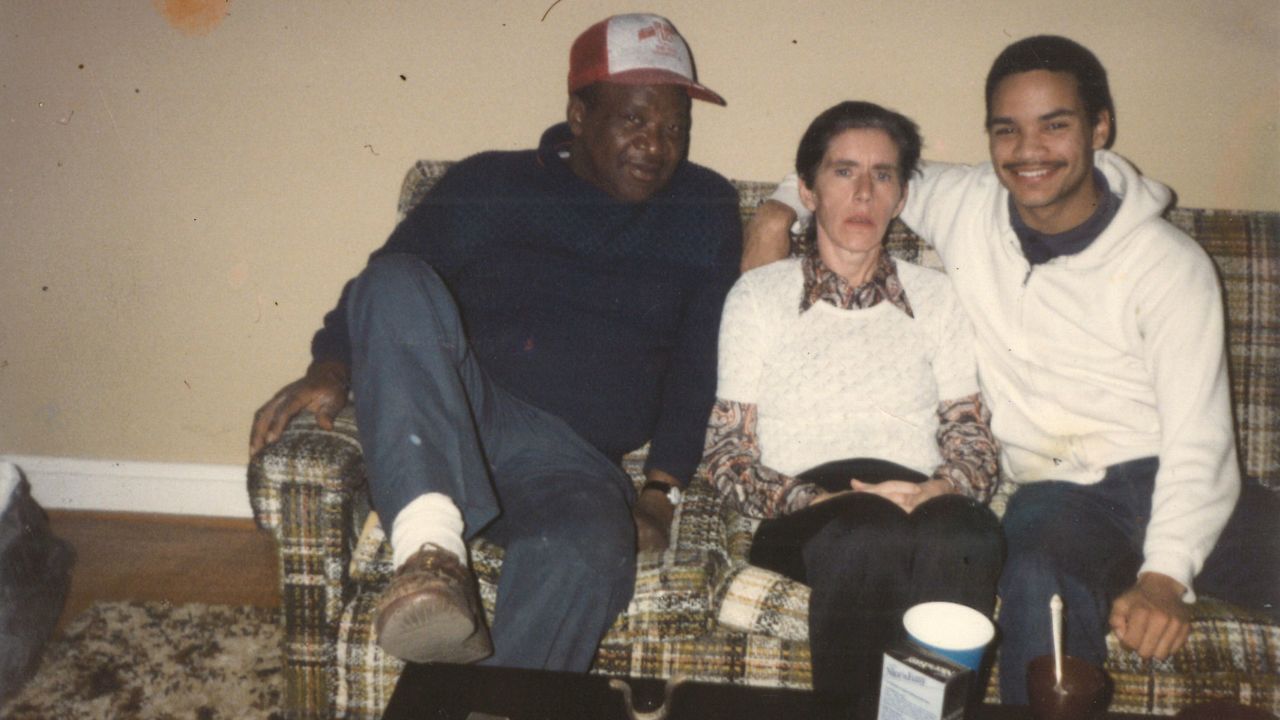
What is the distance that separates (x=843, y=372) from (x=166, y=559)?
Result: 1.83 m

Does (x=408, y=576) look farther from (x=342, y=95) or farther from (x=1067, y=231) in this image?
(x=342, y=95)

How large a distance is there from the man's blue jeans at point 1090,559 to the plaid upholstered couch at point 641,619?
0.24 feet

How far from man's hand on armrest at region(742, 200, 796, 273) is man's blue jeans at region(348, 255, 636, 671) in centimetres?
62

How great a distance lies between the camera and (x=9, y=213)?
2.50 metres

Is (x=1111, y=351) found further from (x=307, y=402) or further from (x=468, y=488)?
(x=307, y=402)

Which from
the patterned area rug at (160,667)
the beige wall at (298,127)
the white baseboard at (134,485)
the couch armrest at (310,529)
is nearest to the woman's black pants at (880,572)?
the couch armrest at (310,529)

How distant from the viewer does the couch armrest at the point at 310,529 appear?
5.16 feet

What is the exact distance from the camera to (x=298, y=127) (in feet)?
7.97

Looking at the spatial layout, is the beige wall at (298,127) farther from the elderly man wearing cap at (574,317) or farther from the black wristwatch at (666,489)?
the black wristwatch at (666,489)

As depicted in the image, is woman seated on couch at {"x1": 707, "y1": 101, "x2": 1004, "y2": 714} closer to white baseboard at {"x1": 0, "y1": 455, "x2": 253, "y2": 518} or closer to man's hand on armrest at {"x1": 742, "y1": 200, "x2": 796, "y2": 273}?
man's hand on armrest at {"x1": 742, "y1": 200, "x2": 796, "y2": 273}

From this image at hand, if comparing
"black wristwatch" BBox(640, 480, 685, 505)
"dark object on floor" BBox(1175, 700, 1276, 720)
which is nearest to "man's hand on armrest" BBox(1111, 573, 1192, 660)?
"dark object on floor" BBox(1175, 700, 1276, 720)

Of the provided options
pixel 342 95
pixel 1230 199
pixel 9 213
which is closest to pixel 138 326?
pixel 9 213

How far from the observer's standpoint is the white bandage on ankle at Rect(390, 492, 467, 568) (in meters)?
1.30

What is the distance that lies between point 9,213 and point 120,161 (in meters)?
0.35
